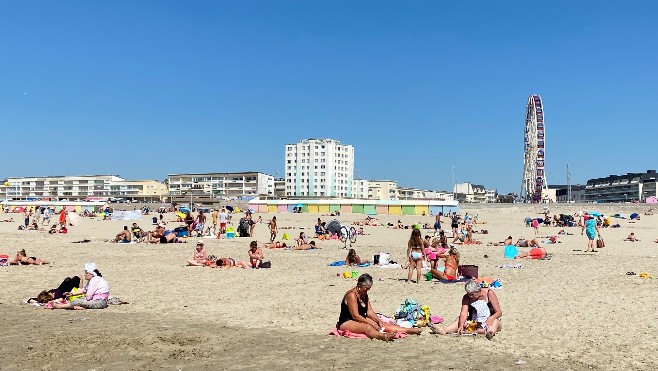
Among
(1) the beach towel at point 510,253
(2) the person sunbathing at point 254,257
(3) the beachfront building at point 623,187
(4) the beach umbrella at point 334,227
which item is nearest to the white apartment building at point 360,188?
(3) the beachfront building at point 623,187

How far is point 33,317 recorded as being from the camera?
8141mm

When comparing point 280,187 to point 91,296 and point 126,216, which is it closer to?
point 126,216

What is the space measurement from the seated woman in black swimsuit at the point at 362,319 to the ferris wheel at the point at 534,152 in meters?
78.4

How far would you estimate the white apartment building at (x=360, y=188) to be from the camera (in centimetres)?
15850

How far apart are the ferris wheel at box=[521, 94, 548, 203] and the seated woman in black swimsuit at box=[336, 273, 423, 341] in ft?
257

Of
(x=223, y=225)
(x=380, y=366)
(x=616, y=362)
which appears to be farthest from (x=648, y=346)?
(x=223, y=225)

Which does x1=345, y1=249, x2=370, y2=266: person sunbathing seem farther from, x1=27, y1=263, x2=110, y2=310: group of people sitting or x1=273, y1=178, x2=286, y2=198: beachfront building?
x1=273, y1=178, x2=286, y2=198: beachfront building

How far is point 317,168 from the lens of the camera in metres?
142

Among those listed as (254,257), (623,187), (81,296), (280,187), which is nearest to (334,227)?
(254,257)

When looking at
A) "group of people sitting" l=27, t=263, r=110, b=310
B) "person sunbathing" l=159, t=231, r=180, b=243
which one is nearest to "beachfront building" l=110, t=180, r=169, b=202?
"person sunbathing" l=159, t=231, r=180, b=243

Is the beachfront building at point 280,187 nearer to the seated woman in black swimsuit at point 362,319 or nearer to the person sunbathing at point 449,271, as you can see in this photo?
the person sunbathing at point 449,271

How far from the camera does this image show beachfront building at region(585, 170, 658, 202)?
127125mm

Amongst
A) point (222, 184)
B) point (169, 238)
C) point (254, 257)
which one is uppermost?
point (222, 184)

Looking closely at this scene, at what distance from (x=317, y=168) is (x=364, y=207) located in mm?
75466
